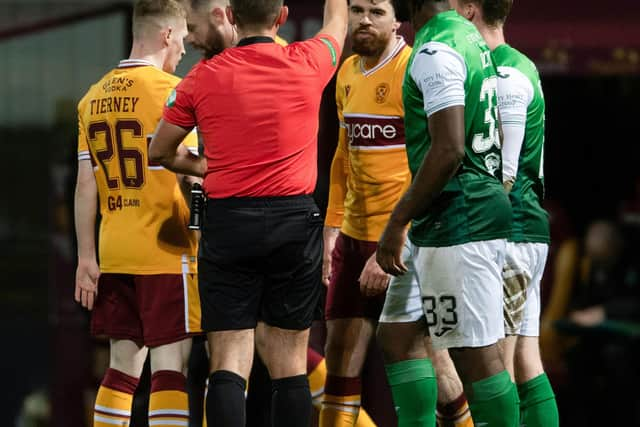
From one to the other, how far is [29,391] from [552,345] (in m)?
4.83

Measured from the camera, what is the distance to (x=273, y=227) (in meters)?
4.97

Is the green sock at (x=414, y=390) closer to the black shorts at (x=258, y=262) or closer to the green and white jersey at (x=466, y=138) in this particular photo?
the black shorts at (x=258, y=262)

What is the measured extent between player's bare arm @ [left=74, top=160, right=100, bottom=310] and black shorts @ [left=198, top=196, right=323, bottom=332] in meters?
0.69

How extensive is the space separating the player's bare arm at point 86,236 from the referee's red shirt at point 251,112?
0.75 m

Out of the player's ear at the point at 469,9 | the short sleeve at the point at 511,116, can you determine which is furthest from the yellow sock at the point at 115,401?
the player's ear at the point at 469,9

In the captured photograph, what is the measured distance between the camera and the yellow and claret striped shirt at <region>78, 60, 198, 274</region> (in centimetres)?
543

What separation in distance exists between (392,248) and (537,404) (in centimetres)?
110

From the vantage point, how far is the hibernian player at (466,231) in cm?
462

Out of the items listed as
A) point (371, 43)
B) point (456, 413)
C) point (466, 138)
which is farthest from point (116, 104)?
point (456, 413)

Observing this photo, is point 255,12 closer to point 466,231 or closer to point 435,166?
point 435,166

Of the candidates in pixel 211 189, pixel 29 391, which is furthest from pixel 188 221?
pixel 29 391

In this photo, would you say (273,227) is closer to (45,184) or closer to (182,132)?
(182,132)

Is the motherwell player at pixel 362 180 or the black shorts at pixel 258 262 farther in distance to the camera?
the motherwell player at pixel 362 180

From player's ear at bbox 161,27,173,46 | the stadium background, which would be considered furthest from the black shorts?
the stadium background
